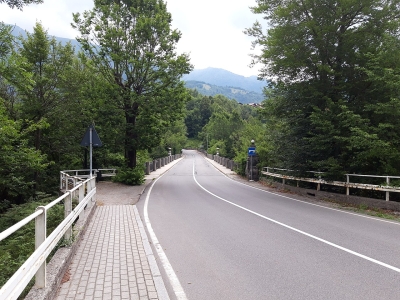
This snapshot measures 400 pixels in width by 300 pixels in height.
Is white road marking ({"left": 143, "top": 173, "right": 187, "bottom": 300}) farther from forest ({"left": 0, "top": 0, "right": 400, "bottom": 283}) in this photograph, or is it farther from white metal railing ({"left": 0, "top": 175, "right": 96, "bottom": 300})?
forest ({"left": 0, "top": 0, "right": 400, "bottom": 283})

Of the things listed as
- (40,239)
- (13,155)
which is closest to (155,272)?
(40,239)

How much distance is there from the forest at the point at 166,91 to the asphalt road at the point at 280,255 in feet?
17.1

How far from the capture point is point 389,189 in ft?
37.7

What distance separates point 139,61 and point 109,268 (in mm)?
18016

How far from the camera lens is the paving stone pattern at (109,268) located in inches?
175

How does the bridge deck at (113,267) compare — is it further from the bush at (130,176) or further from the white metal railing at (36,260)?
the bush at (130,176)

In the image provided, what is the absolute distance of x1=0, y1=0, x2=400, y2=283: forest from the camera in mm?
13438

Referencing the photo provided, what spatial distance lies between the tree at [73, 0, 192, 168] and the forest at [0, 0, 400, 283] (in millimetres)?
75

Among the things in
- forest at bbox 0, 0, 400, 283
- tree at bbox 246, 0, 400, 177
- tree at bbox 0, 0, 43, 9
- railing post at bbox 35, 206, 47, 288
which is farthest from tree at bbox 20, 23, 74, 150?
railing post at bbox 35, 206, 47, 288

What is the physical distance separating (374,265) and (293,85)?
1297cm

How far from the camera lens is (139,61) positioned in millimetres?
21406

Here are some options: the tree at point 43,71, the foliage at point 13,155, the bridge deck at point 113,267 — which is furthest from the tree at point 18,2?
the tree at point 43,71

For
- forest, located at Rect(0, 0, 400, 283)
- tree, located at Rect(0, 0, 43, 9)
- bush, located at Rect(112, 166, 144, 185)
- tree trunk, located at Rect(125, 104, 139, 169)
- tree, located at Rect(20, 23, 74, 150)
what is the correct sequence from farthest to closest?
tree trunk, located at Rect(125, 104, 139, 169) < bush, located at Rect(112, 166, 144, 185) < tree, located at Rect(20, 23, 74, 150) < forest, located at Rect(0, 0, 400, 283) < tree, located at Rect(0, 0, 43, 9)

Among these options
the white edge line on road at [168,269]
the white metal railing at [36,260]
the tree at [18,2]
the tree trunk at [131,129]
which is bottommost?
the white edge line on road at [168,269]
